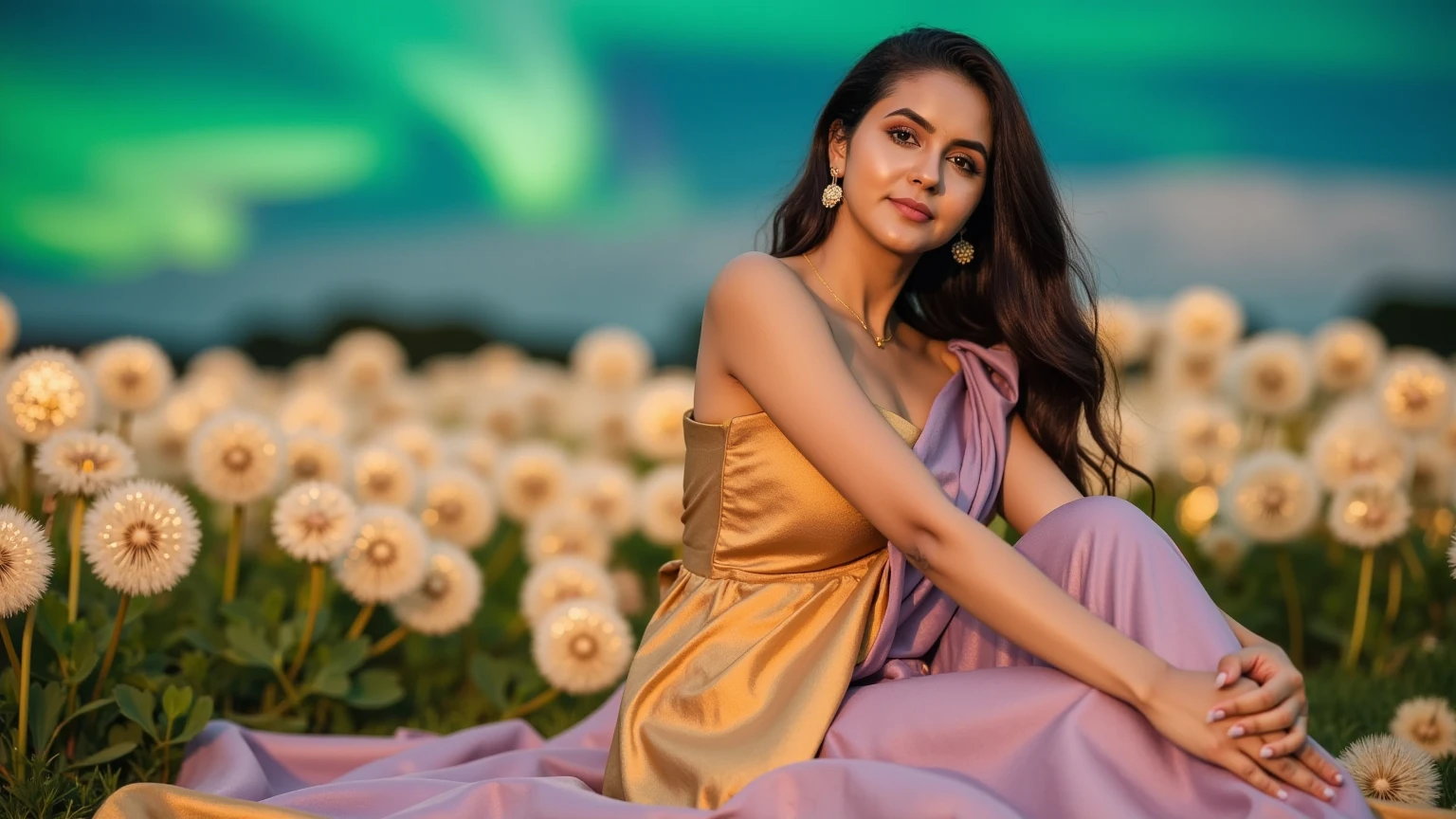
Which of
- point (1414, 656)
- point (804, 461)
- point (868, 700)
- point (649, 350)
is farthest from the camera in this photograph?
point (649, 350)

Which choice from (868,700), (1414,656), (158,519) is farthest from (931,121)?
(1414,656)

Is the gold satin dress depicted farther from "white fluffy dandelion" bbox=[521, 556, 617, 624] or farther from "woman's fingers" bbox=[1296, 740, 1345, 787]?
"white fluffy dandelion" bbox=[521, 556, 617, 624]

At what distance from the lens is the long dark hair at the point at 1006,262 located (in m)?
3.19

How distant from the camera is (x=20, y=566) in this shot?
2.79m

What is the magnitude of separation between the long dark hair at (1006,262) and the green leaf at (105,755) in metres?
1.94

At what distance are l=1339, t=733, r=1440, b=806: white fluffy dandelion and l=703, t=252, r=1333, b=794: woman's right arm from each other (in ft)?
2.23

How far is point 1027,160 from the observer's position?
10.6 ft

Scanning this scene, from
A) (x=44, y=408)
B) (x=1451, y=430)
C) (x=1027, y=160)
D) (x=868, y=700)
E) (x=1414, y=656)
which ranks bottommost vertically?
(x=1414, y=656)

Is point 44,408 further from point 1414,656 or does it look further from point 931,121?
point 1414,656

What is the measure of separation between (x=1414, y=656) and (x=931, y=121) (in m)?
2.55

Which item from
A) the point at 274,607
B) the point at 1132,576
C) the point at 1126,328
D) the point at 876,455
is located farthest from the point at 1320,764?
the point at 1126,328

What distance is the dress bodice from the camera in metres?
2.99

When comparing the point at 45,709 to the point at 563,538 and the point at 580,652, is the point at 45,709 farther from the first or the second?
the point at 563,538

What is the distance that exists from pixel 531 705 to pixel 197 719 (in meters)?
1.01
